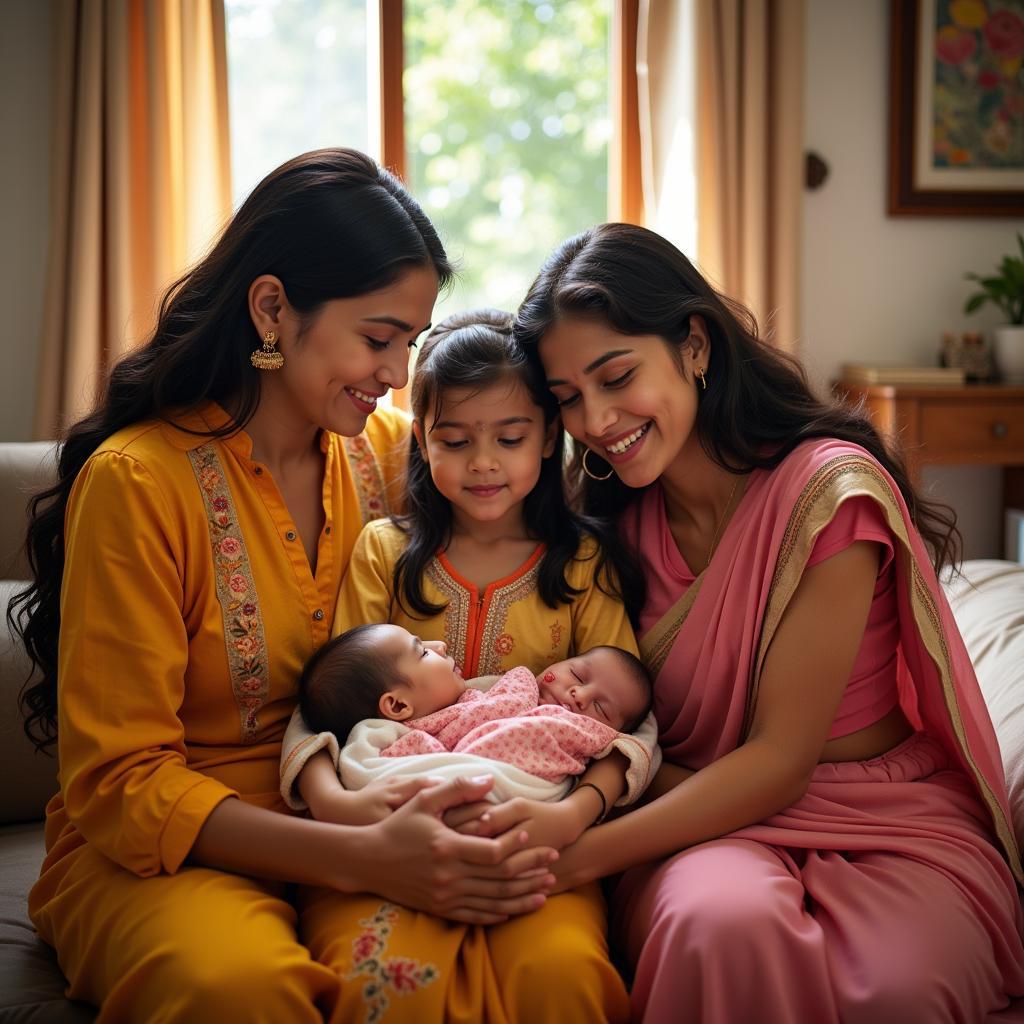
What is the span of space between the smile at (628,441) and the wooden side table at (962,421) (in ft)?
6.45

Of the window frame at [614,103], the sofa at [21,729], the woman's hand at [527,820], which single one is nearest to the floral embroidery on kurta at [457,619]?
the woman's hand at [527,820]

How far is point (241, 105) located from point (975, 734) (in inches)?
123

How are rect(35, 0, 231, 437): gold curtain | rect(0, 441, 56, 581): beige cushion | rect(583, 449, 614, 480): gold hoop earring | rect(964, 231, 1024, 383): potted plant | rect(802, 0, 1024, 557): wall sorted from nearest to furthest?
rect(583, 449, 614, 480): gold hoop earring < rect(0, 441, 56, 581): beige cushion < rect(35, 0, 231, 437): gold curtain < rect(964, 231, 1024, 383): potted plant < rect(802, 0, 1024, 557): wall

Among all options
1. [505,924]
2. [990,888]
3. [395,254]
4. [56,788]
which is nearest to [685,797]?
[505,924]

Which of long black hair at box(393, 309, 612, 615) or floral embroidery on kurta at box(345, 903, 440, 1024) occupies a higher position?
long black hair at box(393, 309, 612, 615)

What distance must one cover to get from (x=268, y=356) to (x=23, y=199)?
219cm

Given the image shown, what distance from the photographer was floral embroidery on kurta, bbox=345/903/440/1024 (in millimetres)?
1313

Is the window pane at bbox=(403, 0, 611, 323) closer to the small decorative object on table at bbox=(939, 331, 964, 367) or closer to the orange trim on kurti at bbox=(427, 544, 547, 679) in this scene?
the small decorative object on table at bbox=(939, 331, 964, 367)

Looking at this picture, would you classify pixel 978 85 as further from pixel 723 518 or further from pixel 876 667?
pixel 876 667

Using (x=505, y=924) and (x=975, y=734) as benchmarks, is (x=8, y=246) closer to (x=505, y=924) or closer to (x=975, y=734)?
(x=505, y=924)

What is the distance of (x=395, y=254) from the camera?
5.40ft

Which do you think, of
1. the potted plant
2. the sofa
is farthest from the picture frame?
the sofa

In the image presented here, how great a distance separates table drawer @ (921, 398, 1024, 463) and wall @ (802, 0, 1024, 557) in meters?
0.46

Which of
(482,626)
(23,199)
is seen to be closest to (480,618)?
(482,626)
